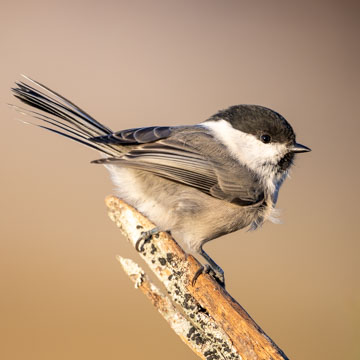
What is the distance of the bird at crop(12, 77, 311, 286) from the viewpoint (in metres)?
1.36

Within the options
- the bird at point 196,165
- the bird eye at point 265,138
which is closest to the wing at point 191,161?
the bird at point 196,165

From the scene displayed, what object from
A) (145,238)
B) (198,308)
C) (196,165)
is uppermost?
(196,165)

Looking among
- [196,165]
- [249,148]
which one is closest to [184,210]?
[196,165]

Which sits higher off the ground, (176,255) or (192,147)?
(192,147)

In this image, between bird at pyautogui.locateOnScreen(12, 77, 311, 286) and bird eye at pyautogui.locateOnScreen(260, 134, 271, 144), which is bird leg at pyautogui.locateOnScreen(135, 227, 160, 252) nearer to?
bird at pyautogui.locateOnScreen(12, 77, 311, 286)

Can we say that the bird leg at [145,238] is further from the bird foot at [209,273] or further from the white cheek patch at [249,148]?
the white cheek patch at [249,148]

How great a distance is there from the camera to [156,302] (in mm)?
1193

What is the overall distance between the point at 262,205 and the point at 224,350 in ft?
1.78

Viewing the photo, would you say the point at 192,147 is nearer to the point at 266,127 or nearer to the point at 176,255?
the point at 266,127

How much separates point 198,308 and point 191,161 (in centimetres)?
46

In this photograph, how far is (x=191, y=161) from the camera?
1.39 m

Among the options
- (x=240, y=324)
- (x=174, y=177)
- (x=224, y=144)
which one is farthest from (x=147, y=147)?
(x=240, y=324)

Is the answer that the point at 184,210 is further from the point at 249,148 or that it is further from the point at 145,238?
the point at 249,148

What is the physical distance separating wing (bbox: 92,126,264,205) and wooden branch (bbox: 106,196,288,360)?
18 cm
